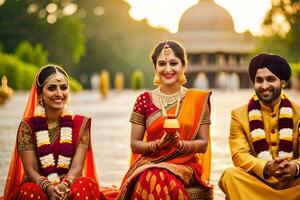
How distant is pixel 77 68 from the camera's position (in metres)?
55.1

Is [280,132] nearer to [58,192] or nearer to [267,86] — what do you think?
[267,86]

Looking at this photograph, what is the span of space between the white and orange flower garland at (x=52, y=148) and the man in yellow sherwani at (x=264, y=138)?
1.08 meters

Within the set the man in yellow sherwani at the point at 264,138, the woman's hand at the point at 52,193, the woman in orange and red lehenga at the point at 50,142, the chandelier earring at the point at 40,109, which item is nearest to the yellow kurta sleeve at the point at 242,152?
the man in yellow sherwani at the point at 264,138

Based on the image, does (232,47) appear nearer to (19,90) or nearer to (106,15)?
(106,15)

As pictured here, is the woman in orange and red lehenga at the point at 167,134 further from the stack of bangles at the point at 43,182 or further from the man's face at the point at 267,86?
the stack of bangles at the point at 43,182

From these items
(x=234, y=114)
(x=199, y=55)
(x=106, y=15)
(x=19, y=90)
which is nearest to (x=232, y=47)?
(x=199, y=55)

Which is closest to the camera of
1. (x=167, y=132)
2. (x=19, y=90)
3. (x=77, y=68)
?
(x=167, y=132)

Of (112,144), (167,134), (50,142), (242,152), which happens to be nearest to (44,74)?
(50,142)

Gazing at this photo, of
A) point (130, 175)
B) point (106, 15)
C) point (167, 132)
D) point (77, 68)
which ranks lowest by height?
point (130, 175)

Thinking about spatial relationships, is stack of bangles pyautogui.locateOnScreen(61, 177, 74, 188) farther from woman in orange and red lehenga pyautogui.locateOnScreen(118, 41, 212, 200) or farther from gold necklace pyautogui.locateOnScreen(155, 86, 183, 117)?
gold necklace pyautogui.locateOnScreen(155, 86, 183, 117)

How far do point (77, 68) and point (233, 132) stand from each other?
5123cm

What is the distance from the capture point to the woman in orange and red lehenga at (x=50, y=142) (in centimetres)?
427

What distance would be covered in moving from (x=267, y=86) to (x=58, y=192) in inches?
61.1

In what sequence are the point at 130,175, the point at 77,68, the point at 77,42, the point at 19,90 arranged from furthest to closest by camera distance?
the point at 77,68 → the point at 77,42 → the point at 19,90 → the point at 130,175
